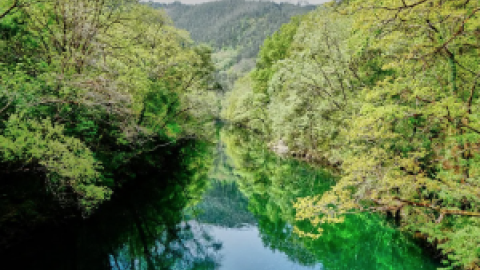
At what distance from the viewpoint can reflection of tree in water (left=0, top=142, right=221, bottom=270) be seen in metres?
10.9

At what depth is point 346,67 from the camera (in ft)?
70.5

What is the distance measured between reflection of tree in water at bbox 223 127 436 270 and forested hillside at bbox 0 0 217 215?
7.74 metres

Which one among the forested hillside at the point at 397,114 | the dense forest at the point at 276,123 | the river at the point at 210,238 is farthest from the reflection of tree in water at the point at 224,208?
the forested hillside at the point at 397,114

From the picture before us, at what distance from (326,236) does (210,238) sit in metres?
5.29

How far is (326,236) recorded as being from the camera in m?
14.2

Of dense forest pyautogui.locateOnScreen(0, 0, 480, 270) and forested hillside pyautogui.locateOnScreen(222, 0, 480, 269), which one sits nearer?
forested hillside pyautogui.locateOnScreen(222, 0, 480, 269)

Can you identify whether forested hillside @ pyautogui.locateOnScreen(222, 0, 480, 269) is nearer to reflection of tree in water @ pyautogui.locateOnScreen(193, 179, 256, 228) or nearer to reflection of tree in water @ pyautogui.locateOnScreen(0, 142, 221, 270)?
reflection of tree in water @ pyautogui.locateOnScreen(193, 179, 256, 228)

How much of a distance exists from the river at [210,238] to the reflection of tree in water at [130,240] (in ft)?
0.11

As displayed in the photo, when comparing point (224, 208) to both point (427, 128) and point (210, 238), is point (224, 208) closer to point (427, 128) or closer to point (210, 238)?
point (210, 238)

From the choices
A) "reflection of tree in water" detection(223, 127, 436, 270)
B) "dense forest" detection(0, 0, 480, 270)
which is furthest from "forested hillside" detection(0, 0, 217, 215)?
"reflection of tree in water" detection(223, 127, 436, 270)

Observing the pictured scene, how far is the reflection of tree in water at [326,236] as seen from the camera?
471 inches

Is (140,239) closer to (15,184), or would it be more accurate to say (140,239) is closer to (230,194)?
(15,184)

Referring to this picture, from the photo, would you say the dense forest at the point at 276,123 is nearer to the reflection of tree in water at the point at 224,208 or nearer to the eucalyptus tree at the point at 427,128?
the eucalyptus tree at the point at 427,128

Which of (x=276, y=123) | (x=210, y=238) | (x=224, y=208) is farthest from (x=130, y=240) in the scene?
(x=276, y=123)
